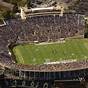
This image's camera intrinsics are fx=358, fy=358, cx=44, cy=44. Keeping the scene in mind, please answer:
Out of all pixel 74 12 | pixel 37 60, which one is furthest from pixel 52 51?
pixel 74 12

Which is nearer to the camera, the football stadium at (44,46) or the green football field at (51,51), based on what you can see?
the football stadium at (44,46)

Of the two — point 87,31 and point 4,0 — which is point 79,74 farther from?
point 4,0

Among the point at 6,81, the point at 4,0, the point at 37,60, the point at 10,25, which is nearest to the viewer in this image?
the point at 6,81

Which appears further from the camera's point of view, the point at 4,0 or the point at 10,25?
the point at 4,0

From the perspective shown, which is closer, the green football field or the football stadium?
the football stadium

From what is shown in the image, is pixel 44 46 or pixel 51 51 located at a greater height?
pixel 44 46

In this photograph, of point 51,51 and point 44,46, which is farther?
point 44,46
